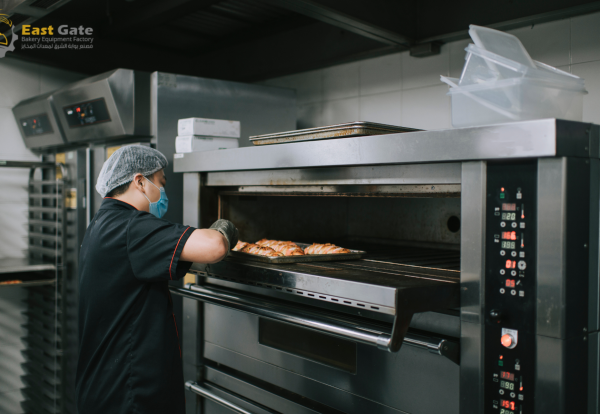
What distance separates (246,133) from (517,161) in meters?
1.74

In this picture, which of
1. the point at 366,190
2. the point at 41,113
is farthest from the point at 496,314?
the point at 41,113

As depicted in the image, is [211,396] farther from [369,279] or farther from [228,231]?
[369,279]

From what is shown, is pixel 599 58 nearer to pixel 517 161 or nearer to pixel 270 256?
pixel 517 161

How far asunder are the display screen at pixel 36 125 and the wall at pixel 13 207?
0.50ft

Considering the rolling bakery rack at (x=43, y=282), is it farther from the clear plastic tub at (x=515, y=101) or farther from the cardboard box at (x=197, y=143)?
the clear plastic tub at (x=515, y=101)

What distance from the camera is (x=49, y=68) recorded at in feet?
11.3

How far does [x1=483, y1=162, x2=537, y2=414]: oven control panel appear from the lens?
113 centimetres

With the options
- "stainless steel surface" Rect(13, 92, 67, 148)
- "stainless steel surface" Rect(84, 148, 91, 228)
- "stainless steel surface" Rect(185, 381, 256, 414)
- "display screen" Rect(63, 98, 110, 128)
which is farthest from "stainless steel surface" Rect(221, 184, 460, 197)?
"stainless steel surface" Rect(13, 92, 67, 148)

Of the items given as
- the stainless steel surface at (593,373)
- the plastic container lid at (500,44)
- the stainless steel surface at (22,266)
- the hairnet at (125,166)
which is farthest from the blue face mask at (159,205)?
the stainless steel surface at (22,266)

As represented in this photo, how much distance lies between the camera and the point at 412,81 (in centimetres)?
242

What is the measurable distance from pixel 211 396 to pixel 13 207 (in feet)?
7.47

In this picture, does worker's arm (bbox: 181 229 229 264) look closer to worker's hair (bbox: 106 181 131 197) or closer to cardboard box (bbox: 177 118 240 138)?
worker's hair (bbox: 106 181 131 197)

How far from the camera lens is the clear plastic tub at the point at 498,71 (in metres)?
1.16

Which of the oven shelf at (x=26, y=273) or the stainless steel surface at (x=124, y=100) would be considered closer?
the stainless steel surface at (x=124, y=100)
